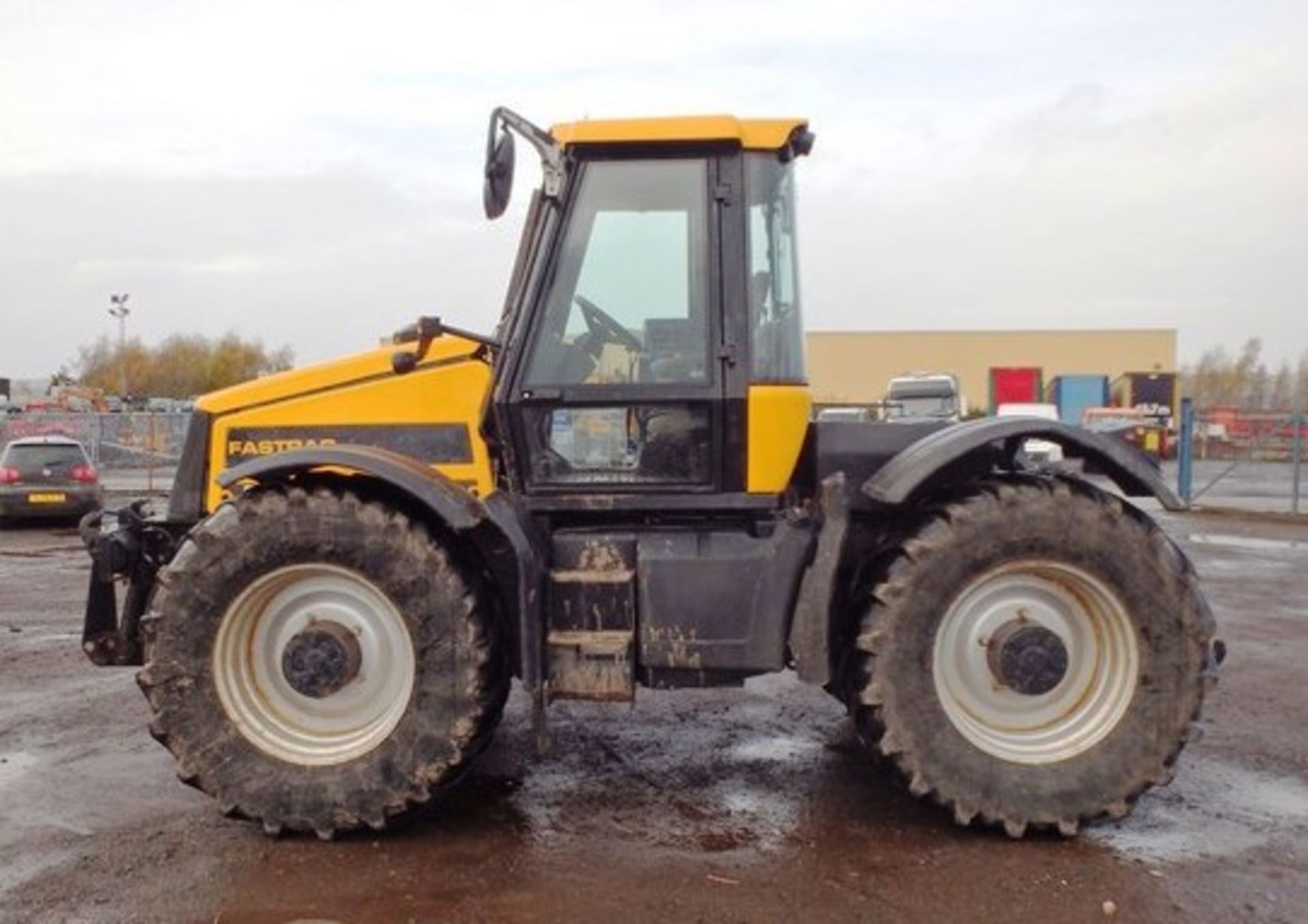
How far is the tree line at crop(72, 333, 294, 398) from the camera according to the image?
72375 mm

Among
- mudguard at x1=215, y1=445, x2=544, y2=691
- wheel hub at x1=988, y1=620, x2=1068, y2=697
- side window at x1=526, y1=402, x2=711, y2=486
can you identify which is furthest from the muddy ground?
side window at x1=526, y1=402, x2=711, y2=486

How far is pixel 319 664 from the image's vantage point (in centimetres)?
484

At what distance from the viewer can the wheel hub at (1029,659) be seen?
15.8ft

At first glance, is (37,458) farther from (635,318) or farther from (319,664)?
(635,318)

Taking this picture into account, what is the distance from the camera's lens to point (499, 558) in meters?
4.95

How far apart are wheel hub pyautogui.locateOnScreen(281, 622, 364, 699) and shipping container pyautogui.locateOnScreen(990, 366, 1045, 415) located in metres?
41.0

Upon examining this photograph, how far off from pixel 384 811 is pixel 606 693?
1.00m

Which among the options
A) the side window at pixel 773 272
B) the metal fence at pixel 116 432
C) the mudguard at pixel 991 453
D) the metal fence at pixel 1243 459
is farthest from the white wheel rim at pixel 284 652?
the metal fence at pixel 116 432

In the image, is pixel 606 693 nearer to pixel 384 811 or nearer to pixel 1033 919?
pixel 384 811

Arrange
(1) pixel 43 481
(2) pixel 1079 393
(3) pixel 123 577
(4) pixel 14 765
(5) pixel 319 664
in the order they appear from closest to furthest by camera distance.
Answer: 1. (5) pixel 319 664
2. (3) pixel 123 577
3. (4) pixel 14 765
4. (1) pixel 43 481
5. (2) pixel 1079 393

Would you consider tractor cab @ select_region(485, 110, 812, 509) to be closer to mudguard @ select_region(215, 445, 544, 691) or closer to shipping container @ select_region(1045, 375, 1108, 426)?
mudguard @ select_region(215, 445, 544, 691)

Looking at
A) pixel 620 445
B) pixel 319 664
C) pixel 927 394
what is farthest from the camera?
pixel 927 394

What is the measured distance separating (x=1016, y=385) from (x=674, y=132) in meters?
41.9

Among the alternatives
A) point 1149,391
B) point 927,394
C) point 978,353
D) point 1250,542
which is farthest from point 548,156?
point 978,353
